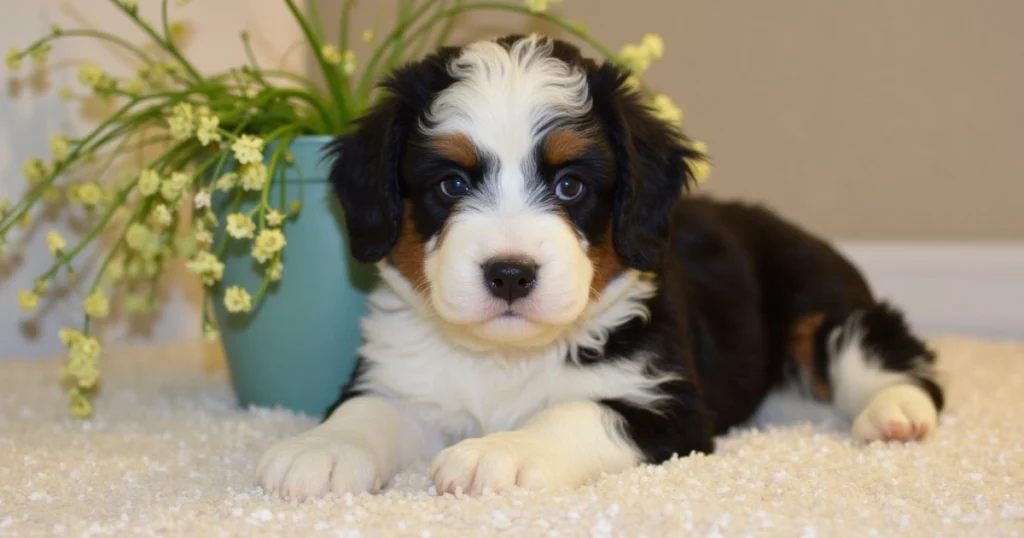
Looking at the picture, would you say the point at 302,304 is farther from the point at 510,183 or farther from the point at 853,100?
the point at 853,100

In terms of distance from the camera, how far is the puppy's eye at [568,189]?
2.40 m

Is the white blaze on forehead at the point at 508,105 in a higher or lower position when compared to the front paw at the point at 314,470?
higher

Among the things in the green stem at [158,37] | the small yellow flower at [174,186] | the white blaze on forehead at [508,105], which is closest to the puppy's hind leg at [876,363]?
the white blaze on forehead at [508,105]

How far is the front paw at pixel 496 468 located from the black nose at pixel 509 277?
290mm

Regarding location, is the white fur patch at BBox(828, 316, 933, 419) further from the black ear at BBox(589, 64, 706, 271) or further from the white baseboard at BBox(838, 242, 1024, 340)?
the white baseboard at BBox(838, 242, 1024, 340)

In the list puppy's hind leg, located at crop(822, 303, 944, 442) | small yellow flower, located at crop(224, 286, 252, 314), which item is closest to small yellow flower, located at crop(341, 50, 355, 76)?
small yellow flower, located at crop(224, 286, 252, 314)

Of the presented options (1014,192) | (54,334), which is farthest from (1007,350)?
(54,334)

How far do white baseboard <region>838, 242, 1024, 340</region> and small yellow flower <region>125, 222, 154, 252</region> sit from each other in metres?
3.03

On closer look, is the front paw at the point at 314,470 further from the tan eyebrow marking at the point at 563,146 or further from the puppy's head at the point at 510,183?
the tan eyebrow marking at the point at 563,146

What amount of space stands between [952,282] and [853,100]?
885 millimetres

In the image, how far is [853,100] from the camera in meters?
4.62

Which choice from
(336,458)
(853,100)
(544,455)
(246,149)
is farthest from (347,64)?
(853,100)

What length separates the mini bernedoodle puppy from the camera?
221 cm

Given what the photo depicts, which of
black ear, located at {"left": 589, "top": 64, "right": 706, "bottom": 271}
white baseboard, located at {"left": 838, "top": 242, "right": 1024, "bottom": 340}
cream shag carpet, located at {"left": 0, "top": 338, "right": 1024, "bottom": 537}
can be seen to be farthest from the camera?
white baseboard, located at {"left": 838, "top": 242, "right": 1024, "bottom": 340}
